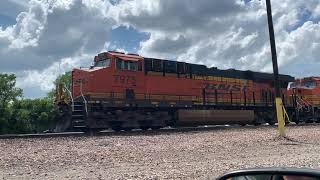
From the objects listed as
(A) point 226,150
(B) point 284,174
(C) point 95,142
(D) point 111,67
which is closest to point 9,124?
(D) point 111,67

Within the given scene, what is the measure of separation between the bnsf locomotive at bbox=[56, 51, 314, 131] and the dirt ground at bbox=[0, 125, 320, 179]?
4095 mm

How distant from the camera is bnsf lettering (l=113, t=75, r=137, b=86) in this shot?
21644mm

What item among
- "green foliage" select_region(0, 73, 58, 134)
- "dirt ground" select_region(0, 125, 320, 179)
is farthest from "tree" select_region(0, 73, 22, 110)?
"dirt ground" select_region(0, 125, 320, 179)

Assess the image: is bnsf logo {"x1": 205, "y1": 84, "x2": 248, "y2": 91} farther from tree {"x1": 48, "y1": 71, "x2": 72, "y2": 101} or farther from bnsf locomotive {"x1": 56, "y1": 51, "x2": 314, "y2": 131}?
tree {"x1": 48, "y1": 71, "x2": 72, "y2": 101}

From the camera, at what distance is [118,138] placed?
16.7 m

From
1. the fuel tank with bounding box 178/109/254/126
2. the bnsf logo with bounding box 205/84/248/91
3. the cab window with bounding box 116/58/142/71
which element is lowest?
the fuel tank with bounding box 178/109/254/126

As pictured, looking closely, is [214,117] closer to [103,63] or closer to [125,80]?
[125,80]

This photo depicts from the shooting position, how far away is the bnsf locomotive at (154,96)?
20641 mm

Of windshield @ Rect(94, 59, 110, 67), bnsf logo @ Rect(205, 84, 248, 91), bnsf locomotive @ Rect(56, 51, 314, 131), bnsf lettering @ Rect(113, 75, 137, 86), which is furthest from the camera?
bnsf logo @ Rect(205, 84, 248, 91)

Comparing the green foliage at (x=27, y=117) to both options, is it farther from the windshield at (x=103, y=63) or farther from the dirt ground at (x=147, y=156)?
the dirt ground at (x=147, y=156)

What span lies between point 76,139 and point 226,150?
18.8 feet

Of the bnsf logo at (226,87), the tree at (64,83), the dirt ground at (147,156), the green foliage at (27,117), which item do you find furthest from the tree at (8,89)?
the dirt ground at (147,156)

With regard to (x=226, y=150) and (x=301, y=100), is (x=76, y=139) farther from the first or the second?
(x=301, y=100)

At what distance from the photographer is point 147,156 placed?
12492 millimetres
